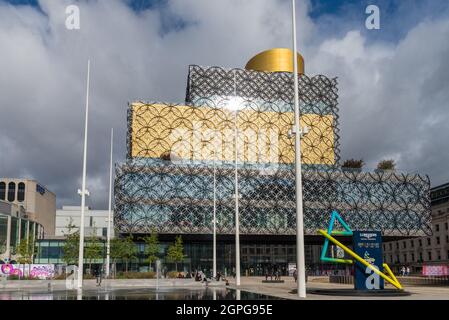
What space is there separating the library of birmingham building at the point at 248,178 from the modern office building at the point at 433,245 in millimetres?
15971

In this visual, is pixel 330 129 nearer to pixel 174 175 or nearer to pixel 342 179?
pixel 342 179

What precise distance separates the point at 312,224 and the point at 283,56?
4342cm

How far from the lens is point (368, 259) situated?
3209 cm

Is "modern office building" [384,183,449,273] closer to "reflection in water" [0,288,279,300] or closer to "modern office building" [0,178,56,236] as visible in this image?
"reflection in water" [0,288,279,300]

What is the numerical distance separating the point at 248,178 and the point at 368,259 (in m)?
65.2

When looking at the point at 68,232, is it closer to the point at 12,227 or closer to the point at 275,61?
the point at 12,227

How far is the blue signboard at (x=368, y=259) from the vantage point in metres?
31.6

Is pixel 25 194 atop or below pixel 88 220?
atop

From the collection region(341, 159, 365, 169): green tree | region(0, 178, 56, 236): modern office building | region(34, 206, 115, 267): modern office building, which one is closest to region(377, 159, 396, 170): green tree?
region(341, 159, 365, 169): green tree

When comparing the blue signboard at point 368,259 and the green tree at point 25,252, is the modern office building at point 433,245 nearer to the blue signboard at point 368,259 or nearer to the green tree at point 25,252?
the green tree at point 25,252

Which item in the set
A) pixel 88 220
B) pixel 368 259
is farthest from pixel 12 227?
pixel 368 259

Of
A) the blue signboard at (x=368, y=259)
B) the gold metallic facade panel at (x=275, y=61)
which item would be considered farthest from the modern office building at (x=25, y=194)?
the blue signboard at (x=368, y=259)

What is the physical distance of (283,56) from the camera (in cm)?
12069
